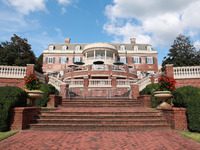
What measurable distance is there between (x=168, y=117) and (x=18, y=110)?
7.48 m

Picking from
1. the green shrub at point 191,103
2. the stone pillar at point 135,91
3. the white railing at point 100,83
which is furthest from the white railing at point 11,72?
the green shrub at point 191,103

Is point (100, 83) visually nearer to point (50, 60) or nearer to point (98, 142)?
point (98, 142)

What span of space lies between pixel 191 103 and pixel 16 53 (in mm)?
32603

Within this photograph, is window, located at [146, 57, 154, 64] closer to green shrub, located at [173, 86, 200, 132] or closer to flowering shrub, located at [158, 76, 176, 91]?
flowering shrub, located at [158, 76, 176, 91]

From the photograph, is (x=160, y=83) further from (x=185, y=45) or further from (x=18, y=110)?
(x=185, y=45)

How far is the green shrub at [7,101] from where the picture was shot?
5863 millimetres

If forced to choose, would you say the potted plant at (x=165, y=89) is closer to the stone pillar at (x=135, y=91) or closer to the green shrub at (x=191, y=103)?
the green shrub at (x=191, y=103)

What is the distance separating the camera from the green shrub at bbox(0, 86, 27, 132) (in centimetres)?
586

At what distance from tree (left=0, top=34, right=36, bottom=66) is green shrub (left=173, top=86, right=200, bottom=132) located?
29573 mm

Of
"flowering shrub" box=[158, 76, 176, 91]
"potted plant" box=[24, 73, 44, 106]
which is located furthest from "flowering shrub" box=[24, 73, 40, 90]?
"flowering shrub" box=[158, 76, 176, 91]

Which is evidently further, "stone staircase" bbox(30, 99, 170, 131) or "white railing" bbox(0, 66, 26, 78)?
"white railing" bbox(0, 66, 26, 78)

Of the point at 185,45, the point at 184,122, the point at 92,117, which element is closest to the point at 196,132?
the point at 184,122

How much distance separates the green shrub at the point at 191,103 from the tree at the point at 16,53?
29573mm

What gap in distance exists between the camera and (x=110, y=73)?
2603 centimetres
